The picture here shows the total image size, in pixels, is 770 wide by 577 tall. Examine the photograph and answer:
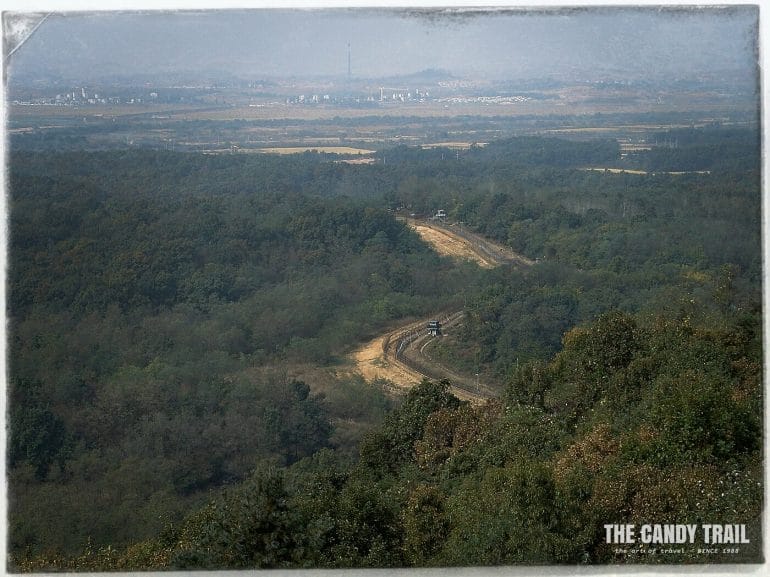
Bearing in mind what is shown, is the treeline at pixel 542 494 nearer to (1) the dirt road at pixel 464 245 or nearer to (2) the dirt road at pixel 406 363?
(2) the dirt road at pixel 406 363

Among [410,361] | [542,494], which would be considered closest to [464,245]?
[410,361]

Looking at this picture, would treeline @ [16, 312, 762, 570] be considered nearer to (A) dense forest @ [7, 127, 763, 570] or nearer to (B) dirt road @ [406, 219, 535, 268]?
(A) dense forest @ [7, 127, 763, 570]

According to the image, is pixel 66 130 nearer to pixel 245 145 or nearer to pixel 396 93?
pixel 396 93

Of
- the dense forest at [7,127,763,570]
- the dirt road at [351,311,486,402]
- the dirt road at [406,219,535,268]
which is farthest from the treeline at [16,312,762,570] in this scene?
the dirt road at [406,219,535,268]

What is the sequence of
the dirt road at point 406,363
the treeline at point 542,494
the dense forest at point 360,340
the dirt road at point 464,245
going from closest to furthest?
the treeline at point 542,494 → the dense forest at point 360,340 → the dirt road at point 406,363 → the dirt road at point 464,245

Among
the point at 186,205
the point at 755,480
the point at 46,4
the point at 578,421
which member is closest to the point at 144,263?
the point at 186,205

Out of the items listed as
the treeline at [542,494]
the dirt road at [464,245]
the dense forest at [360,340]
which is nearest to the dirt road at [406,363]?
the dense forest at [360,340]

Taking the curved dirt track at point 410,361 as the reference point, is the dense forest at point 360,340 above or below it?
above
